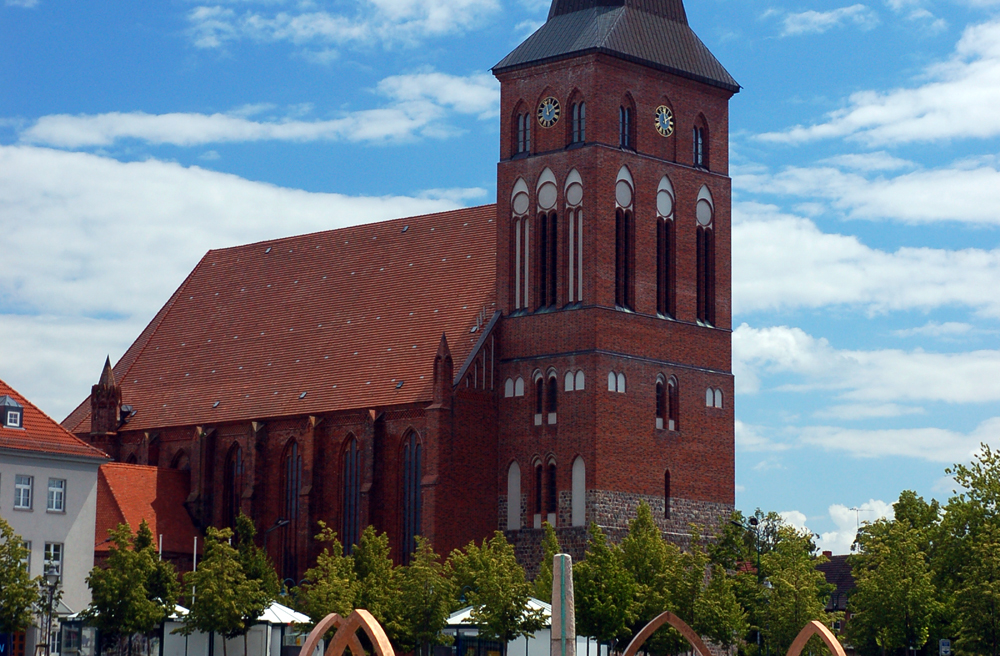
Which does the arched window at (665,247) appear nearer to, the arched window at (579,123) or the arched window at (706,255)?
the arched window at (706,255)

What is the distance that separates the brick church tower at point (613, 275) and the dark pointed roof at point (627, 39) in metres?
0.09

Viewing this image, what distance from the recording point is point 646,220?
251 ft

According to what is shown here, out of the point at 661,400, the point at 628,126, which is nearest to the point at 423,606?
the point at 661,400

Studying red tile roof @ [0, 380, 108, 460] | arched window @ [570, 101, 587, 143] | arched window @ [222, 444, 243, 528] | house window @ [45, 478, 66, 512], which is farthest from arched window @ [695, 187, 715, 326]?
house window @ [45, 478, 66, 512]

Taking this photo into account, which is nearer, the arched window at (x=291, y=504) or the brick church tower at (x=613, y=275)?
the brick church tower at (x=613, y=275)

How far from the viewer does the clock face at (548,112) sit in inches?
3039

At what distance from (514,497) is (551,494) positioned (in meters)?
1.78

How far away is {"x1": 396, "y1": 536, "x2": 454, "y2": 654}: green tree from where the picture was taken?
203ft

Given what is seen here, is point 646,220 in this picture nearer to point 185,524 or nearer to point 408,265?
point 408,265

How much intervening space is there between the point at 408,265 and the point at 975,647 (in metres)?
32.5

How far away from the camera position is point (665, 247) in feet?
255

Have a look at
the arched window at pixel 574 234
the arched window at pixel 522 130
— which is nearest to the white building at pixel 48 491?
the arched window at pixel 574 234

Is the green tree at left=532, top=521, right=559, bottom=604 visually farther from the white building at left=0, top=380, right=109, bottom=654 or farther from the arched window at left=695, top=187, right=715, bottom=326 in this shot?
the white building at left=0, top=380, right=109, bottom=654

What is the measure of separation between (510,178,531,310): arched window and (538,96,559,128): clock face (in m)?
2.51
